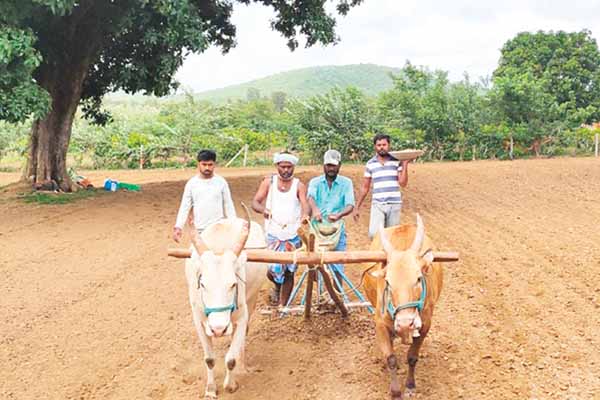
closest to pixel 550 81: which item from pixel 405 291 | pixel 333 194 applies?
pixel 333 194

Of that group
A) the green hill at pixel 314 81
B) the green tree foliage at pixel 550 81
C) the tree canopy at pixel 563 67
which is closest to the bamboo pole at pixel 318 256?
the green tree foliage at pixel 550 81

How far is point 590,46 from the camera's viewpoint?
36.2 meters

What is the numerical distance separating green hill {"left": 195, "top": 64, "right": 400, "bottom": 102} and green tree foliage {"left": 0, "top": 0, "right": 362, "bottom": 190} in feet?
316

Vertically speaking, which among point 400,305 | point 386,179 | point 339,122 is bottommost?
point 400,305

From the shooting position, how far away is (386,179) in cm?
723

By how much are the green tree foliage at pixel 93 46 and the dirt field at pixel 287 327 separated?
341cm

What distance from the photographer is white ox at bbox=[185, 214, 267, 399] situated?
13.9 ft

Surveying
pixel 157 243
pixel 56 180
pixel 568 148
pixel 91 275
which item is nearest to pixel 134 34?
pixel 56 180

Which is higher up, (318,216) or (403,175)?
(403,175)

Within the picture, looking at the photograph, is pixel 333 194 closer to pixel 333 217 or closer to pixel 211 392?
pixel 333 217

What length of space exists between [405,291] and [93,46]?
12385 millimetres

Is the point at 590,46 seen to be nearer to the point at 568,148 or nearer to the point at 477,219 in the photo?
the point at 568,148

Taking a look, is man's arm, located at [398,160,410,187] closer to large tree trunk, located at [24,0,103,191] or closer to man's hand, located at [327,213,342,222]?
man's hand, located at [327,213,342,222]

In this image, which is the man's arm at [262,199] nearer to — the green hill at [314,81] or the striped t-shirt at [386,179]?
the striped t-shirt at [386,179]
